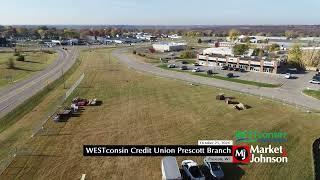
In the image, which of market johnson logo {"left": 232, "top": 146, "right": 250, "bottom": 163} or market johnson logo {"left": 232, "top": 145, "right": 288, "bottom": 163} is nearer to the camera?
market johnson logo {"left": 232, "top": 146, "right": 250, "bottom": 163}

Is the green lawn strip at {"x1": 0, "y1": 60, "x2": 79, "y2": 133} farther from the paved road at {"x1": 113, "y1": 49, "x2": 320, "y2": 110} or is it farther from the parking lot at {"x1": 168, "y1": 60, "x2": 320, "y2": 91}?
the parking lot at {"x1": 168, "y1": 60, "x2": 320, "y2": 91}

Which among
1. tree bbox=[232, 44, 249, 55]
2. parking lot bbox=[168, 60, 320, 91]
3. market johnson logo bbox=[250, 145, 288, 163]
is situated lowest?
market johnson logo bbox=[250, 145, 288, 163]

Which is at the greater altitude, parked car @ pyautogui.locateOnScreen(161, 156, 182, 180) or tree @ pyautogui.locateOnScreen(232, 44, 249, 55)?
tree @ pyautogui.locateOnScreen(232, 44, 249, 55)

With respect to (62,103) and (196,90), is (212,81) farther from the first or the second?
(62,103)

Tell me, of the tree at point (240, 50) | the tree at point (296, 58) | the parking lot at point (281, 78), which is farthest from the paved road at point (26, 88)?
the tree at point (296, 58)

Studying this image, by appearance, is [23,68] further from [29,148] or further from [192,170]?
[192,170]

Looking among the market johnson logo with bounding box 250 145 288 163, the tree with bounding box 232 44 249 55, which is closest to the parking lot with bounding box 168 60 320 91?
the tree with bounding box 232 44 249 55

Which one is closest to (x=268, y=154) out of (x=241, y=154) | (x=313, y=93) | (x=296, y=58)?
(x=241, y=154)
